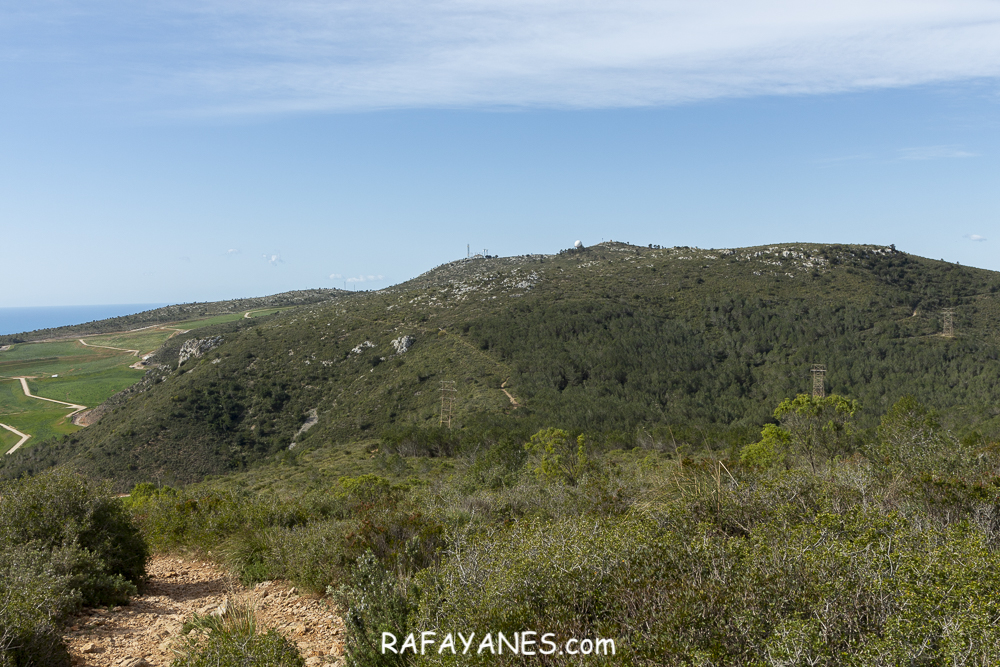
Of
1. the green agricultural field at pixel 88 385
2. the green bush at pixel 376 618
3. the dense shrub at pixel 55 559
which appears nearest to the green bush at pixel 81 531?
the dense shrub at pixel 55 559

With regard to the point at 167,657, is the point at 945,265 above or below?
above

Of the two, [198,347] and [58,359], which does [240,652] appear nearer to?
[198,347]

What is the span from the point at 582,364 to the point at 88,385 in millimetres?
85283

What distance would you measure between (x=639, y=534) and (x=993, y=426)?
148 feet

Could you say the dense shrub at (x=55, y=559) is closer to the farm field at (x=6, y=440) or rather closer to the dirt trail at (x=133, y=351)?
the farm field at (x=6, y=440)

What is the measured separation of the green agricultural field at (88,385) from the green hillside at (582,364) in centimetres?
1623

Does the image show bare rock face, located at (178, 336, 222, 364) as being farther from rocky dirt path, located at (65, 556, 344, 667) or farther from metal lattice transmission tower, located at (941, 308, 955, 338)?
metal lattice transmission tower, located at (941, 308, 955, 338)

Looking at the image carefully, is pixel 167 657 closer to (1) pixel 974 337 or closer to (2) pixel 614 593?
(2) pixel 614 593

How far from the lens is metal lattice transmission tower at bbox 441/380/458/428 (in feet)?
174

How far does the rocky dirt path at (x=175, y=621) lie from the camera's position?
6.79 metres

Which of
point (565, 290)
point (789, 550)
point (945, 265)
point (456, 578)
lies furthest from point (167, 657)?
point (945, 265)

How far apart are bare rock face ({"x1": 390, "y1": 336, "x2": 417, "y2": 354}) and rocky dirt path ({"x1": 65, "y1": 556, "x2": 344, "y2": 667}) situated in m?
59.7

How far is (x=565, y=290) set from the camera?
89500mm

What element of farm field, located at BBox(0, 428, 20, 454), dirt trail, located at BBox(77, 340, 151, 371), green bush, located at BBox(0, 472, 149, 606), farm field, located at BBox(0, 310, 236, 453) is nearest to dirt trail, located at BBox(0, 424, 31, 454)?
farm field, located at BBox(0, 428, 20, 454)
